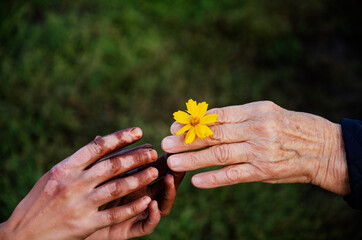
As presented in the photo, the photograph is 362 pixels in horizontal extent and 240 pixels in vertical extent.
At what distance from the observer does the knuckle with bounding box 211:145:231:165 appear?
2.16 metres

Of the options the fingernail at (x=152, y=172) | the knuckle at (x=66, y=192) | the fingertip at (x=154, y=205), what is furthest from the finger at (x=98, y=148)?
the fingertip at (x=154, y=205)

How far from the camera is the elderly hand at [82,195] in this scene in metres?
2.01

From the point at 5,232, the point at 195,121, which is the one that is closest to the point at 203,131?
the point at 195,121

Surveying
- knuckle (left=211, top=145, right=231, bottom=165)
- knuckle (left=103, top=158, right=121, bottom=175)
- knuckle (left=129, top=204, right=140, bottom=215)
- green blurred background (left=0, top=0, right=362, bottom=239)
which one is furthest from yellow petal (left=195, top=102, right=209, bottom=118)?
green blurred background (left=0, top=0, right=362, bottom=239)

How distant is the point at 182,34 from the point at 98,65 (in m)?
1.45

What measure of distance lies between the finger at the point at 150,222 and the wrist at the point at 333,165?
1.17 m

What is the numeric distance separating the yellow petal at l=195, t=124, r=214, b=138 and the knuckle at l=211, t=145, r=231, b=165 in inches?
6.4

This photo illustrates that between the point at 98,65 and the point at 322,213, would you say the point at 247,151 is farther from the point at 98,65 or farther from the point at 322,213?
the point at 98,65

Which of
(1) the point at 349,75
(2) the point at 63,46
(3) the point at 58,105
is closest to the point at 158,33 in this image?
(2) the point at 63,46

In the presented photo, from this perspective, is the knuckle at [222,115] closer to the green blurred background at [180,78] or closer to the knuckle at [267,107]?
the knuckle at [267,107]

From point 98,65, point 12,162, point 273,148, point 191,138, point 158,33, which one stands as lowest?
point 273,148

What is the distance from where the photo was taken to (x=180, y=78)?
4.54 metres

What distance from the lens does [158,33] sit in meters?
5.05

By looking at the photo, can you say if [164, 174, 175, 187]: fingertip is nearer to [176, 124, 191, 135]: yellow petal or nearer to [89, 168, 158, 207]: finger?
[89, 168, 158, 207]: finger
